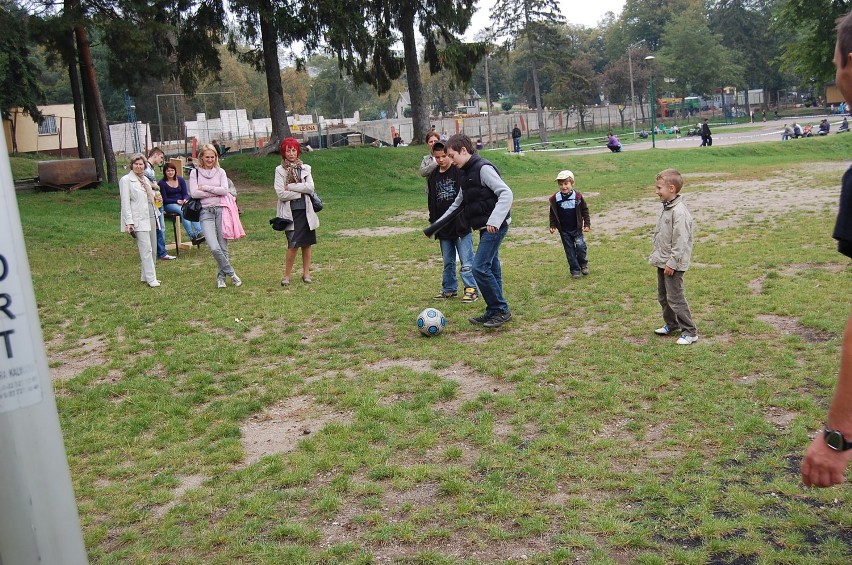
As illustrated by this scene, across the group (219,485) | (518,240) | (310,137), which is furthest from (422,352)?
(310,137)

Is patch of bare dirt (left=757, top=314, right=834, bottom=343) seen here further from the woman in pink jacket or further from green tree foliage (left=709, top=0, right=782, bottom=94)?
green tree foliage (left=709, top=0, right=782, bottom=94)

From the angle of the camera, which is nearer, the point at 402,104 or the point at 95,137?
the point at 95,137

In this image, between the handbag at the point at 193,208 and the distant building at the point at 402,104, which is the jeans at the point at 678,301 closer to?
the handbag at the point at 193,208

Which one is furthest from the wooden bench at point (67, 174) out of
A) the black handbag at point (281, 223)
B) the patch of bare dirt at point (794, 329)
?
the patch of bare dirt at point (794, 329)

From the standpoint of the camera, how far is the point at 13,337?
2232mm

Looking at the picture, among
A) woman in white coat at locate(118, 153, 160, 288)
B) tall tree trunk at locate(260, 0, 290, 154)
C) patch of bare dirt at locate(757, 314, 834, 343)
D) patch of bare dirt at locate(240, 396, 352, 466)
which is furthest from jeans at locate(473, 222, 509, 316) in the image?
tall tree trunk at locate(260, 0, 290, 154)

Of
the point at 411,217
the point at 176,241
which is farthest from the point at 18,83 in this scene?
the point at 176,241

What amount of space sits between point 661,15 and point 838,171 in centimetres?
9075

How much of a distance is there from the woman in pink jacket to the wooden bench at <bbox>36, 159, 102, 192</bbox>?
15.9m

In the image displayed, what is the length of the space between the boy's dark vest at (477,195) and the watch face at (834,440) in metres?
6.59

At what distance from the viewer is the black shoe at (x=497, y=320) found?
9.06 metres

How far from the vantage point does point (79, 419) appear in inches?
268

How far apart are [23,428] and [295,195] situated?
30.7 feet

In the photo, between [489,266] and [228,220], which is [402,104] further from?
[489,266]
